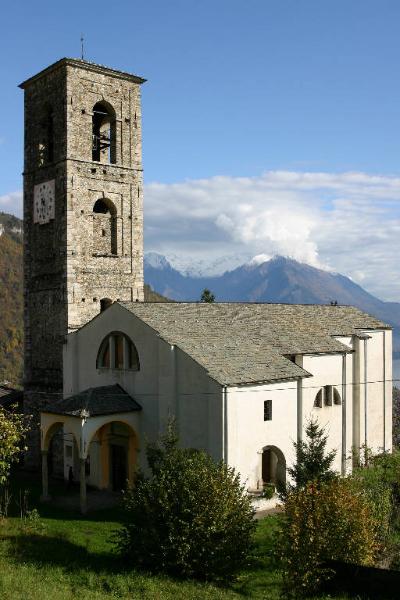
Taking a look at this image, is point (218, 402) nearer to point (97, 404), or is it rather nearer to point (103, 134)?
point (97, 404)

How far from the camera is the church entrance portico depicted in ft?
86.9

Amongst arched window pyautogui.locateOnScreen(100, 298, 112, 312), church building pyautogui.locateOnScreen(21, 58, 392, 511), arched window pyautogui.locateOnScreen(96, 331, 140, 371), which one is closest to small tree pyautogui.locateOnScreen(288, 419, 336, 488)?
church building pyautogui.locateOnScreen(21, 58, 392, 511)

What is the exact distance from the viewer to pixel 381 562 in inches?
783

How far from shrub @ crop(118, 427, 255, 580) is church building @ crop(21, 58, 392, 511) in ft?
20.2

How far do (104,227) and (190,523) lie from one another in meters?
21.0

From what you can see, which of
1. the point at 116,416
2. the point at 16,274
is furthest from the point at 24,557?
the point at 16,274

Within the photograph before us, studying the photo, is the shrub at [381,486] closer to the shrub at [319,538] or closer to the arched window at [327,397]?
the shrub at [319,538]

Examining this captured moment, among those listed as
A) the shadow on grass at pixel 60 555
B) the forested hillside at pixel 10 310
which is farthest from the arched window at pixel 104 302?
the forested hillside at pixel 10 310

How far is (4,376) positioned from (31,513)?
90.0 meters

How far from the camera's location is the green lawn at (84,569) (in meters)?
17.2

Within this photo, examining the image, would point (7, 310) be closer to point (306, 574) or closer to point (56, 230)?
point (56, 230)

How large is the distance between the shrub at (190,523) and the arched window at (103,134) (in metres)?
22.0

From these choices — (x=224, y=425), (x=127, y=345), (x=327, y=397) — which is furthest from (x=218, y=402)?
(x=327, y=397)

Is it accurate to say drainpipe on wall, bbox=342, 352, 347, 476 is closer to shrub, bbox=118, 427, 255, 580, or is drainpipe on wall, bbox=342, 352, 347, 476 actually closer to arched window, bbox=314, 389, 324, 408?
arched window, bbox=314, 389, 324, 408
